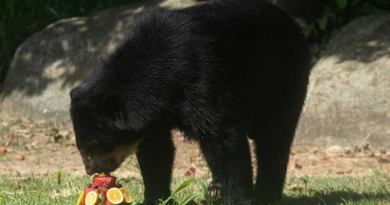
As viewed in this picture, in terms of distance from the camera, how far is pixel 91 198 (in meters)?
4.96

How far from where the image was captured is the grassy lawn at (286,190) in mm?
5786

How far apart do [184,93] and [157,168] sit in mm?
845

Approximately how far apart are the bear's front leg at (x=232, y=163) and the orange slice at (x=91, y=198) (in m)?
0.89

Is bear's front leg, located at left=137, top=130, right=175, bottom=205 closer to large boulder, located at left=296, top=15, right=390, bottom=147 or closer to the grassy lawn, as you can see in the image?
the grassy lawn

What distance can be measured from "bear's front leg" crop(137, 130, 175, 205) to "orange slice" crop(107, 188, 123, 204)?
0.71 metres

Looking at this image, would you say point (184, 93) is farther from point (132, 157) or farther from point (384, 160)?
point (384, 160)

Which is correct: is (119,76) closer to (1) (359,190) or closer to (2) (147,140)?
(2) (147,140)

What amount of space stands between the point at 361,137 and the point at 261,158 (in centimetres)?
383

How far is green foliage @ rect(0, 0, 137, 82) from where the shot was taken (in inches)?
543

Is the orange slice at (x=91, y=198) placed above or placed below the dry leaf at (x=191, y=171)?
above

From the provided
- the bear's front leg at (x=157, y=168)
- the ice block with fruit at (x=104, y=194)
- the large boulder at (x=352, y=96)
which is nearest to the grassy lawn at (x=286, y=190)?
Result: the bear's front leg at (x=157, y=168)

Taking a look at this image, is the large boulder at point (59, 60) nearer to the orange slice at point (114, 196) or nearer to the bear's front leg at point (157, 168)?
the bear's front leg at point (157, 168)

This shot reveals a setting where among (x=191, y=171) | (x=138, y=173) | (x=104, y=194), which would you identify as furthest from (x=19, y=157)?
(x=104, y=194)

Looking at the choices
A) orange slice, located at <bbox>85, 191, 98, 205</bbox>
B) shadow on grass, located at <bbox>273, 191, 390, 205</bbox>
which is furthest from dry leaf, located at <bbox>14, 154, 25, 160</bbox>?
orange slice, located at <bbox>85, 191, 98, 205</bbox>
